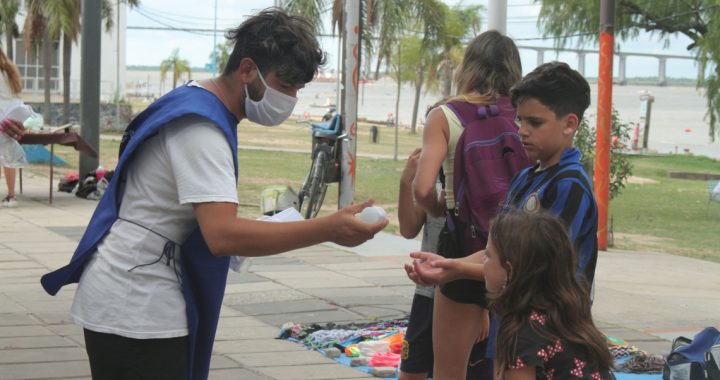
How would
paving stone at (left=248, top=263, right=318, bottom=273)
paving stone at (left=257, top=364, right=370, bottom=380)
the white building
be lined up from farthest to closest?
the white building < paving stone at (left=248, top=263, right=318, bottom=273) < paving stone at (left=257, top=364, right=370, bottom=380)

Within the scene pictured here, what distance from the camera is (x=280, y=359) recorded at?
22.0 feet

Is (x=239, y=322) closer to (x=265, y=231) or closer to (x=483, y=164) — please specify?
(x=483, y=164)

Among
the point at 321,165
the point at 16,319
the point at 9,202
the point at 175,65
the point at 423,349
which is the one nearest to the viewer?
the point at 423,349

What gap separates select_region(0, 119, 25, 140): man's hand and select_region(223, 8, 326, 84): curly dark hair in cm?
1070

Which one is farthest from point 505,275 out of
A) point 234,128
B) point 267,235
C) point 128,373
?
point 128,373

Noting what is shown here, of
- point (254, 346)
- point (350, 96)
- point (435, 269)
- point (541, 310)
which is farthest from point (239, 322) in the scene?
point (350, 96)

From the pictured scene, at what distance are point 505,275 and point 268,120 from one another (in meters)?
0.89

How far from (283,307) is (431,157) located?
4.02 metres

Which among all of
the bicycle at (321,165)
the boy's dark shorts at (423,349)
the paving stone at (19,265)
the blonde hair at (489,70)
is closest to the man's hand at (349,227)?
the blonde hair at (489,70)

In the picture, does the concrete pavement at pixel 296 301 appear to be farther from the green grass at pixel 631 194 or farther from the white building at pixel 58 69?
the white building at pixel 58 69

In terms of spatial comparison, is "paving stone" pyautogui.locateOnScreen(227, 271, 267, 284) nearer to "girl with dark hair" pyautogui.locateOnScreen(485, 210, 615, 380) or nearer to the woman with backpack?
the woman with backpack

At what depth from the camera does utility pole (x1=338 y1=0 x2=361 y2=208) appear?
13758 millimetres

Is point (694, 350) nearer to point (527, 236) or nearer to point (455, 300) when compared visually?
point (455, 300)

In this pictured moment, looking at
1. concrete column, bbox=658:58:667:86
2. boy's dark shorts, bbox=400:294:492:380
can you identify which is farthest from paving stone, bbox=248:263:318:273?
concrete column, bbox=658:58:667:86
